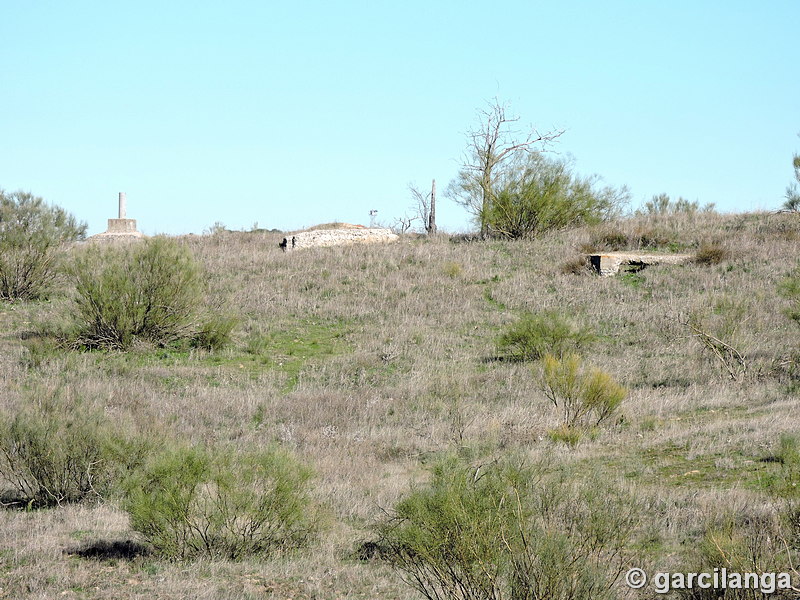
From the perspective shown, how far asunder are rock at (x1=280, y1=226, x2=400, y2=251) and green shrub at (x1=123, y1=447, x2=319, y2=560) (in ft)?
74.4

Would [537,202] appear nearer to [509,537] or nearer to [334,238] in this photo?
[334,238]

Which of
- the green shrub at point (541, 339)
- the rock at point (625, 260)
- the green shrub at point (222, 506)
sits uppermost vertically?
the rock at point (625, 260)

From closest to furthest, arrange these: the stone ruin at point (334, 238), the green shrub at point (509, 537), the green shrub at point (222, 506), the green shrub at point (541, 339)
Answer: the green shrub at point (509, 537) → the green shrub at point (222, 506) → the green shrub at point (541, 339) → the stone ruin at point (334, 238)

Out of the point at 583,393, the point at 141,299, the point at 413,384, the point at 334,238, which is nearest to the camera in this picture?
the point at 583,393

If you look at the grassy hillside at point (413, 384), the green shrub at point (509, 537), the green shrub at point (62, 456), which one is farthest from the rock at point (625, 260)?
the green shrub at point (509, 537)

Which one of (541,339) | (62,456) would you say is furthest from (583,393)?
(62,456)

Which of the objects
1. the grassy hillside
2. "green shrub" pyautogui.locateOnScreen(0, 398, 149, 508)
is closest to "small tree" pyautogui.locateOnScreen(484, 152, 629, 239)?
the grassy hillside

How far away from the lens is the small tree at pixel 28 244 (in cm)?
2272

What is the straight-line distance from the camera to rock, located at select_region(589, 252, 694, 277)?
82.3 ft

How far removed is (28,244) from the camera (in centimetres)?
2328

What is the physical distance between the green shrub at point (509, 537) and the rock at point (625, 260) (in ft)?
65.5

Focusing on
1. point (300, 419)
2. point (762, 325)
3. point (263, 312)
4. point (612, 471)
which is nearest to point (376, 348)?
point (263, 312)

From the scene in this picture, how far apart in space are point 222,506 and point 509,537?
302 cm

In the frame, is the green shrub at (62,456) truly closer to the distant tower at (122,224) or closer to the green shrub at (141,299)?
the green shrub at (141,299)
